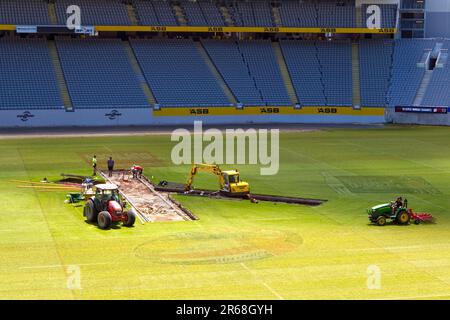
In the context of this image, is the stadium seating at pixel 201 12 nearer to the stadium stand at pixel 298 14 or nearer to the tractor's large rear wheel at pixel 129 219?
the stadium stand at pixel 298 14

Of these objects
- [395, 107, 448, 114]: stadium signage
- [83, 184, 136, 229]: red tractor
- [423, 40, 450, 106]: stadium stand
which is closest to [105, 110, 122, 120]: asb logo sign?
[395, 107, 448, 114]: stadium signage

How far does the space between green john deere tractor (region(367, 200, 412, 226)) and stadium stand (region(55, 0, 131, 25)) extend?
51.5m

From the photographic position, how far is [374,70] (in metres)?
80.6

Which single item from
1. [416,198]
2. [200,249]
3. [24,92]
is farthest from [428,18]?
[200,249]

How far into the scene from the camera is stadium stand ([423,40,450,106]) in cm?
7431

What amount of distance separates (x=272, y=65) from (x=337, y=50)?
8.01m

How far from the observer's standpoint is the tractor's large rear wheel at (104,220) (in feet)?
97.1

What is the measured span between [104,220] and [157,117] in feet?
139

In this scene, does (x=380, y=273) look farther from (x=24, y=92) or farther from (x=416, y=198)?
(x=24, y=92)

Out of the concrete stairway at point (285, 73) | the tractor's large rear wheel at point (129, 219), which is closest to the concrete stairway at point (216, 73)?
the concrete stairway at point (285, 73)

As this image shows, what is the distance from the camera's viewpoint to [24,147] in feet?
179

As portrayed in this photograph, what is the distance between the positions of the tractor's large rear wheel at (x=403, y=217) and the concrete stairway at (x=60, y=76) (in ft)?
146

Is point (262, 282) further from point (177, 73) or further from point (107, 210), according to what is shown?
point (177, 73)

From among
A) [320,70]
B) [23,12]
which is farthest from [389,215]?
[23,12]
